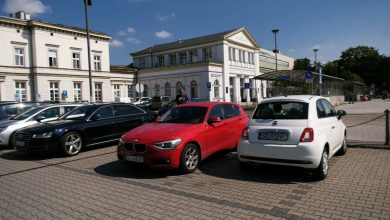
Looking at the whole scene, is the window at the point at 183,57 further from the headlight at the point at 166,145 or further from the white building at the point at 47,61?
the headlight at the point at 166,145

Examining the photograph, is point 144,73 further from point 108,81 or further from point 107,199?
point 107,199

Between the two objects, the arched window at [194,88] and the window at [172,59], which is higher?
the window at [172,59]

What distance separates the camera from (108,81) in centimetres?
5078

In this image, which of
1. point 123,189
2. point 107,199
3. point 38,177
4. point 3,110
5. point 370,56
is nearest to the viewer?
point 107,199

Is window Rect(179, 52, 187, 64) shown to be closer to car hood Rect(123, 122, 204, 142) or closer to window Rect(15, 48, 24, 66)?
window Rect(15, 48, 24, 66)

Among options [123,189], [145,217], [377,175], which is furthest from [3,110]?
[377,175]

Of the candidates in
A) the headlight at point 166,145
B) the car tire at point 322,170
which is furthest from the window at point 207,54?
the car tire at point 322,170

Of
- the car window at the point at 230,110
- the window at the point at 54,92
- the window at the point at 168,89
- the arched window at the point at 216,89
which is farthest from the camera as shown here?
the window at the point at 168,89

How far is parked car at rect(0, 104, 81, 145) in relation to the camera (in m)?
10.7

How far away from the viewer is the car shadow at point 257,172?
239 inches

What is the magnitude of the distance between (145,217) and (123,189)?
1459 millimetres

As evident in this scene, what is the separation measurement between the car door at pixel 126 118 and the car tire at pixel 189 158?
4393mm

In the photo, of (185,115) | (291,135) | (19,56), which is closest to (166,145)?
(185,115)

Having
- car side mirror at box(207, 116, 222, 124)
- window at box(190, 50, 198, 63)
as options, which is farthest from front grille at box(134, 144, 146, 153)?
window at box(190, 50, 198, 63)
